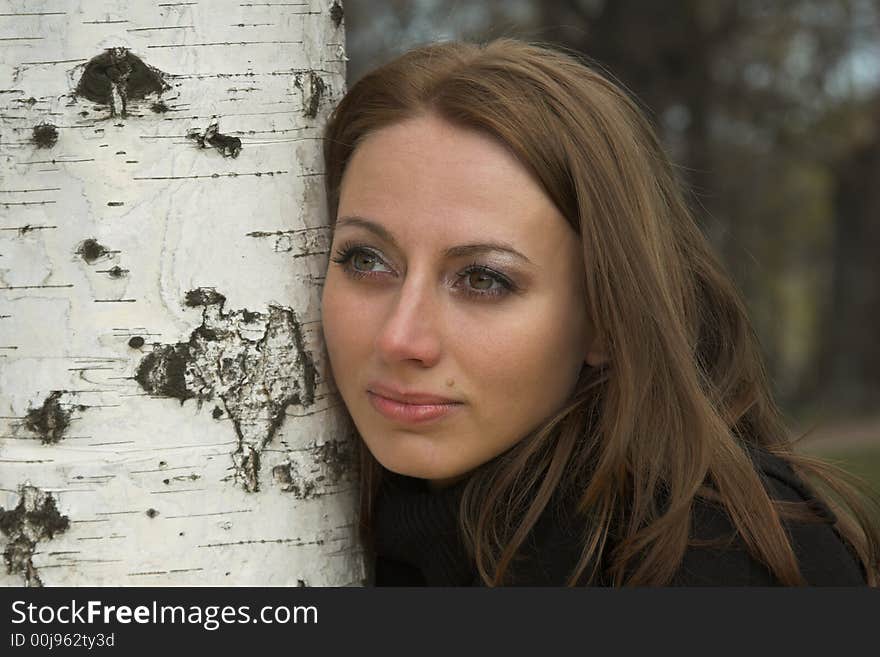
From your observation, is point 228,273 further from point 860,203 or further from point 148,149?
point 860,203

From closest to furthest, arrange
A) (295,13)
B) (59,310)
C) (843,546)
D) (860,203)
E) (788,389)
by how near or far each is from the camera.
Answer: (59,310), (295,13), (843,546), (860,203), (788,389)

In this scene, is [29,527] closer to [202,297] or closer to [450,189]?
[202,297]

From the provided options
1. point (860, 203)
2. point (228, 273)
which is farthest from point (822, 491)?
point (860, 203)

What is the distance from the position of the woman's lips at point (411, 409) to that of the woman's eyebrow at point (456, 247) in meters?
0.30

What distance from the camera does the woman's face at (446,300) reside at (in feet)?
6.79

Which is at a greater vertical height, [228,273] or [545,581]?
[228,273]

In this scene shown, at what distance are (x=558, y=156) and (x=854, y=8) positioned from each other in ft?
31.0

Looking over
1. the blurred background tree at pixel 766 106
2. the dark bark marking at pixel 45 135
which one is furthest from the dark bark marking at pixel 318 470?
the blurred background tree at pixel 766 106

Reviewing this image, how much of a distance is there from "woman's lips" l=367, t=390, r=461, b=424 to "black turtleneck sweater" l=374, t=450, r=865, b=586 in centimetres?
25

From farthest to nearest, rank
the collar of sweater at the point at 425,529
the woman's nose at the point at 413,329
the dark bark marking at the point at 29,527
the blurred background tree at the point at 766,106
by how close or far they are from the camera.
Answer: the blurred background tree at the point at 766,106
the collar of sweater at the point at 425,529
the woman's nose at the point at 413,329
the dark bark marking at the point at 29,527

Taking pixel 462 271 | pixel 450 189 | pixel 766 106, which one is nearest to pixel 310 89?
pixel 450 189

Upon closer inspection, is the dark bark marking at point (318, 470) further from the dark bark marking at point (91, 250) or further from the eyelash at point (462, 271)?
the dark bark marking at point (91, 250)

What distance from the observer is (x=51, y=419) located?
191 cm

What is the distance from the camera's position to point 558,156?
2.15m
